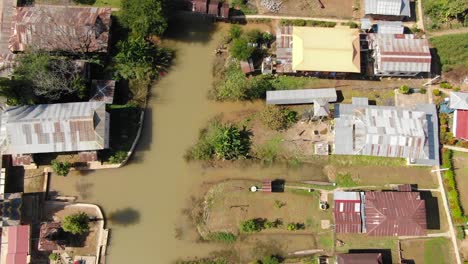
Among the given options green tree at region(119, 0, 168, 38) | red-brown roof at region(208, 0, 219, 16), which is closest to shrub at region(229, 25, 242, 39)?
red-brown roof at region(208, 0, 219, 16)

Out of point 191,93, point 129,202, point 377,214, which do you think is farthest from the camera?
point 191,93

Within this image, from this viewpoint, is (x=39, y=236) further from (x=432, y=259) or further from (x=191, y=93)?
(x=432, y=259)

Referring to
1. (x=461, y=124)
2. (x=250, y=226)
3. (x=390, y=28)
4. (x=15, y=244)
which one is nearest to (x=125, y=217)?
(x=15, y=244)

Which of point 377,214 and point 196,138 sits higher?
point 196,138

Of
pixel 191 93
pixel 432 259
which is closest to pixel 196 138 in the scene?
pixel 191 93

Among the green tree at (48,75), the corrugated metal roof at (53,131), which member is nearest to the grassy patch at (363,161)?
the corrugated metal roof at (53,131)

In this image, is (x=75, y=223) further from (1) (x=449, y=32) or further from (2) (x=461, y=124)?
(1) (x=449, y=32)

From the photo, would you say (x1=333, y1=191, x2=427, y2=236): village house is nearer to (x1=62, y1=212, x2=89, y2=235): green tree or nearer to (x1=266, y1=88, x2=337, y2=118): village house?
(x1=266, y1=88, x2=337, y2=118): village house

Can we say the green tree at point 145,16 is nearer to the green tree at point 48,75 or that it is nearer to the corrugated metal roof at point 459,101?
the green tree at point 48,75
